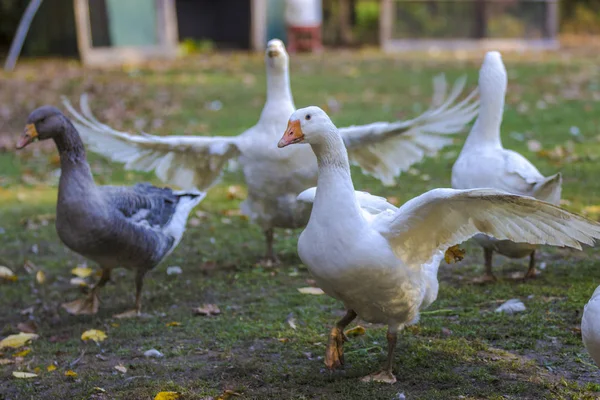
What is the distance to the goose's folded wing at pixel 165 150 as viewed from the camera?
5586mm

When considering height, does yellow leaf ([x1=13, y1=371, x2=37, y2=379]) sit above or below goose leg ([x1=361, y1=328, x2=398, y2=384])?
below

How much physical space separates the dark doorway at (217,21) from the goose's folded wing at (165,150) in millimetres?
15271

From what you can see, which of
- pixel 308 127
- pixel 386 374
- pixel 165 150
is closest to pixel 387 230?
pixel 308 127

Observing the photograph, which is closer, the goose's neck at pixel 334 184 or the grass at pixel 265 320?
the goose's neck at pixel 334 184

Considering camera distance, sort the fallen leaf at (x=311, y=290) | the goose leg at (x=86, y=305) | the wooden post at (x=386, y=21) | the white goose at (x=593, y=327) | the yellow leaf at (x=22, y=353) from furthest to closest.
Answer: the wooden post at (x=386, y=21), the fallen leaf at (x=311, y=290), the goose leg at (x=86, y=305), the yellow leaf at (x=22, y=353), the white goose at (x=593, y=327)

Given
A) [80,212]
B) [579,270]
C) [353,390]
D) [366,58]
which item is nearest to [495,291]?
[579,270]

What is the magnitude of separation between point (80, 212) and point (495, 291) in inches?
103

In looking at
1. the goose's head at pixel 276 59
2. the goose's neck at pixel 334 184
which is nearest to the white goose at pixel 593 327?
the goose's neck at pixel 334 184

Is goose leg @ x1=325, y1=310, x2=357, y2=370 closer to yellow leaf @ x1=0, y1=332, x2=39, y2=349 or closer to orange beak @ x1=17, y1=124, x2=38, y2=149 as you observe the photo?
yellow leaf @ x1=0, y1=332, x2=39, y2=349

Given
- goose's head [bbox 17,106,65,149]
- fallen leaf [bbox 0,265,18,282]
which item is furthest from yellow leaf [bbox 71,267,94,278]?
goose's head [bbox 17,106,65,149]

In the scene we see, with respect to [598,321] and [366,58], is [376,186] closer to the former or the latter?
[598,321]

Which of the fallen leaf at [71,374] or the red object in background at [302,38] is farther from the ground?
the red object in background at [302,38]

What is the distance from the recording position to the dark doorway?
845 inches

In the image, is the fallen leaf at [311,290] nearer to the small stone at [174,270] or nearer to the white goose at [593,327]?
the small stone at [174,270]
